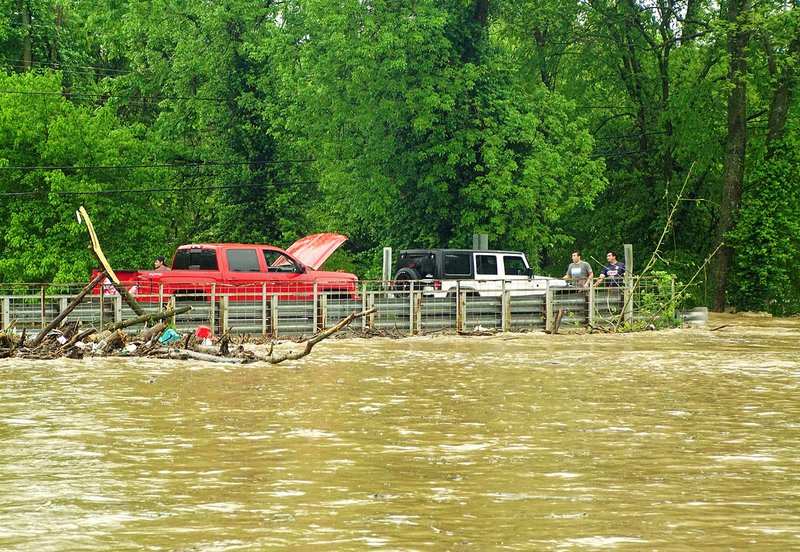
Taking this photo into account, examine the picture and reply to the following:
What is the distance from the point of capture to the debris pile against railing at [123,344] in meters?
21.3

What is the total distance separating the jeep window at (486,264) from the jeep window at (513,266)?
1.27 feet

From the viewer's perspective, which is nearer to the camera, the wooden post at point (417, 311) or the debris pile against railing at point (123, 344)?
the debris pile against railing at point (123, 344)

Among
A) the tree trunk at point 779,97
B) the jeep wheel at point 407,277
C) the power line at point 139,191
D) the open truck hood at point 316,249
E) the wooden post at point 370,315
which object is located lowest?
the wooden post at point 370,315

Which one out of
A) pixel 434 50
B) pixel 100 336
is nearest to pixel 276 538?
pixel 100 336

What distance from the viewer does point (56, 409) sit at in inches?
552

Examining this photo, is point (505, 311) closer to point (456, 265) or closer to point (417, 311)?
point (417, 311)

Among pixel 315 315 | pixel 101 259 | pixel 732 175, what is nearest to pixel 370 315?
pixel 315 315

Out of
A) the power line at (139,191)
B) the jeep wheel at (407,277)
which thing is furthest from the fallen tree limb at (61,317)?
the power line at (139,191)

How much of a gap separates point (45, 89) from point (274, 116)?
8.39 m

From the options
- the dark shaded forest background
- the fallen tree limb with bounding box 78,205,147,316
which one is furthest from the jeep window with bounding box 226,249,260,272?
the dark shaded forest background

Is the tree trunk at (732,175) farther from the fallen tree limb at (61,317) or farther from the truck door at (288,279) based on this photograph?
the fallen tree limb at (61,317)

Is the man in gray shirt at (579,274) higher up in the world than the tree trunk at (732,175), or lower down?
lower down

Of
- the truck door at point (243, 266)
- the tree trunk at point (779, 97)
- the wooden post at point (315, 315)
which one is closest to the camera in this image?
the wooden post at point (315, 315)

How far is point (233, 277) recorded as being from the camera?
30109 mm
